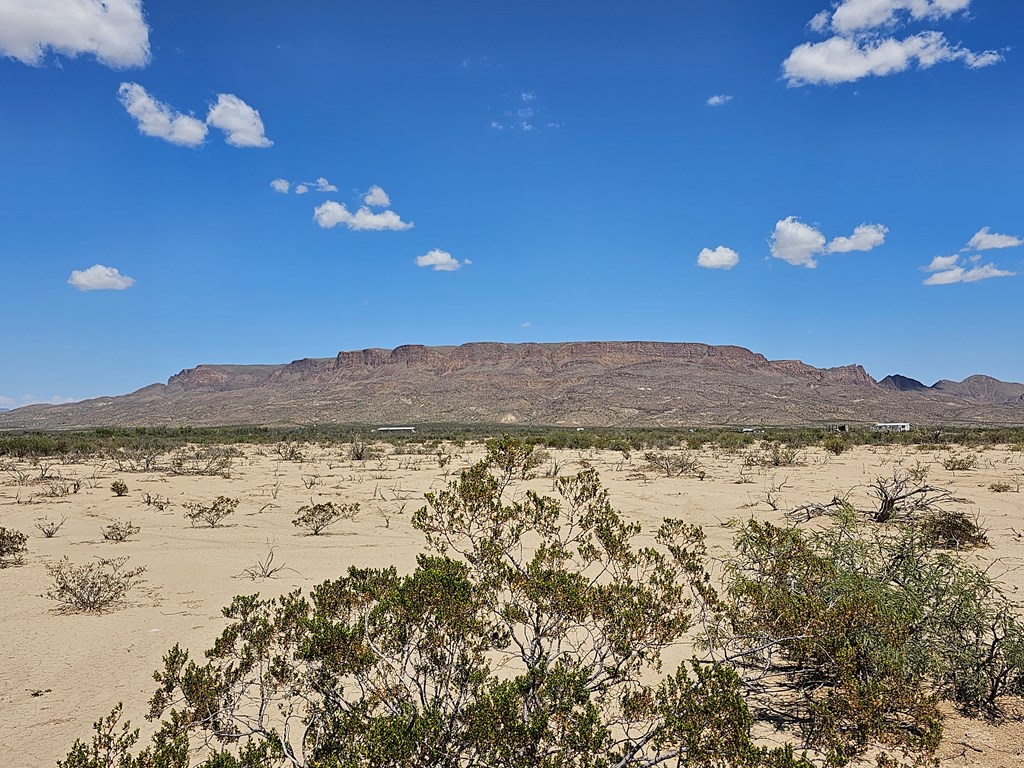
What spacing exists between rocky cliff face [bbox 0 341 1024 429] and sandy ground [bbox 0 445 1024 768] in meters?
64.3

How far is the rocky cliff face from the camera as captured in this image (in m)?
93.6

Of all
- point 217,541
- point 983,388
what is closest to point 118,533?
point 217,541

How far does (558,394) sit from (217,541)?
95461 millimetres

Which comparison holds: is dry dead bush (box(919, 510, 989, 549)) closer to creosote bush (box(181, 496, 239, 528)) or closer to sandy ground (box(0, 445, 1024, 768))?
sandy ground (box(0, 445, 1024, 768))

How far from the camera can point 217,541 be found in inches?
474

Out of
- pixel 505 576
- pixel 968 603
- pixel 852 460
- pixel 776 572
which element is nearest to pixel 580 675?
pixel 505 576

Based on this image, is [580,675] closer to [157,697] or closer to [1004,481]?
[157,697]

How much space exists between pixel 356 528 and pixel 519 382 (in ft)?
337

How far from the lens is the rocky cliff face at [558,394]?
307 feet

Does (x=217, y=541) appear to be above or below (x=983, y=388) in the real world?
below

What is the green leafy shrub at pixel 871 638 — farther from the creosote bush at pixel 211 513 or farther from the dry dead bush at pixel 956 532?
the creosote bush at pixel 211 513

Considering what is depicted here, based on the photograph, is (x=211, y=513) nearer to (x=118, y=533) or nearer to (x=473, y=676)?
(x=118, y=533)

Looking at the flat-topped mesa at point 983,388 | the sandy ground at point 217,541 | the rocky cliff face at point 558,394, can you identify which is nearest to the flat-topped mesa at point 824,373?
the rocky cliff face at point 558,394

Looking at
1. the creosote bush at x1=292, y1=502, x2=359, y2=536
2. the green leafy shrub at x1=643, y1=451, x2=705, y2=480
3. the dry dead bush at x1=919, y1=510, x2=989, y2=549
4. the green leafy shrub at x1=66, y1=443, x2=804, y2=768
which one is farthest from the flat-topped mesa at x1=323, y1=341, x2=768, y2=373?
the green leafy shrub at x1=66, y1=443, x2=804, y2=768
